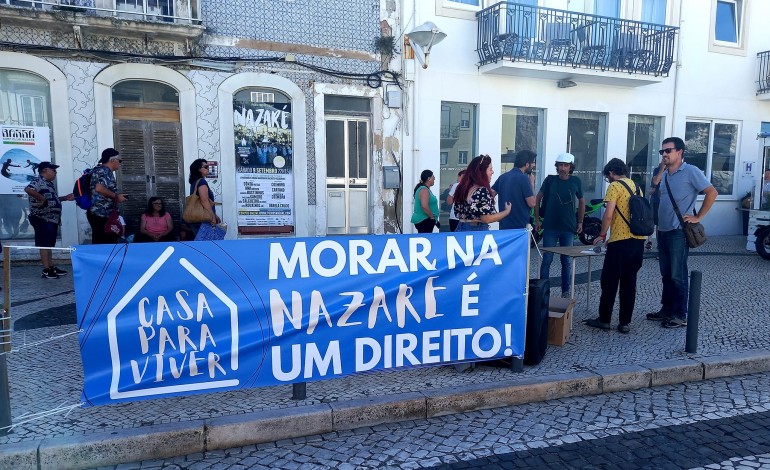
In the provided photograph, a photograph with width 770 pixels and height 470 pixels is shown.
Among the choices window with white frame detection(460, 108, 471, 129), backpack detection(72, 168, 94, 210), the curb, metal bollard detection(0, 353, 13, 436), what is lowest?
the curb

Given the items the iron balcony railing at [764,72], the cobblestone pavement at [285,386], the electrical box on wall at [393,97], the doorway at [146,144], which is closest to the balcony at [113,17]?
the doorway at [146,144]

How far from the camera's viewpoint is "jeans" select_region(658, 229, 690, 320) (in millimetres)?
5547

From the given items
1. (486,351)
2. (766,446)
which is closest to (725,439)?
(766,446)

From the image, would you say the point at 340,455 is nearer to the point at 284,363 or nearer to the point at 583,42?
the point at 284,363

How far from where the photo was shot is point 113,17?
8461 millimetres

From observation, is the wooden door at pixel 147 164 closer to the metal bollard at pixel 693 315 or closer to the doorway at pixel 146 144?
the doorway at pixel 146 144

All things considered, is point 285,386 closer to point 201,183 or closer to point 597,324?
point 597,324

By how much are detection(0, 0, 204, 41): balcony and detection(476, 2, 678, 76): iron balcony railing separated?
5.81 meters

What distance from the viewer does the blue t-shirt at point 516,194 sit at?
5.79 m

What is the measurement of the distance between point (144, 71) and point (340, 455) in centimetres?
833

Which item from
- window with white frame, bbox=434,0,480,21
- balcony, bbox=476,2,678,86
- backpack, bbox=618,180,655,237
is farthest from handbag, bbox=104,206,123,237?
balcony, bbox=476,2,678,86

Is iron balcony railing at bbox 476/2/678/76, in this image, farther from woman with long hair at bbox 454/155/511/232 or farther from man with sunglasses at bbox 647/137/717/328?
woman with long hair at bbox 454/155/511/232

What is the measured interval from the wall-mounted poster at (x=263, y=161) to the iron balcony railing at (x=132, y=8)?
1.66 meters

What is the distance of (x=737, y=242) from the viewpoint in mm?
12680
